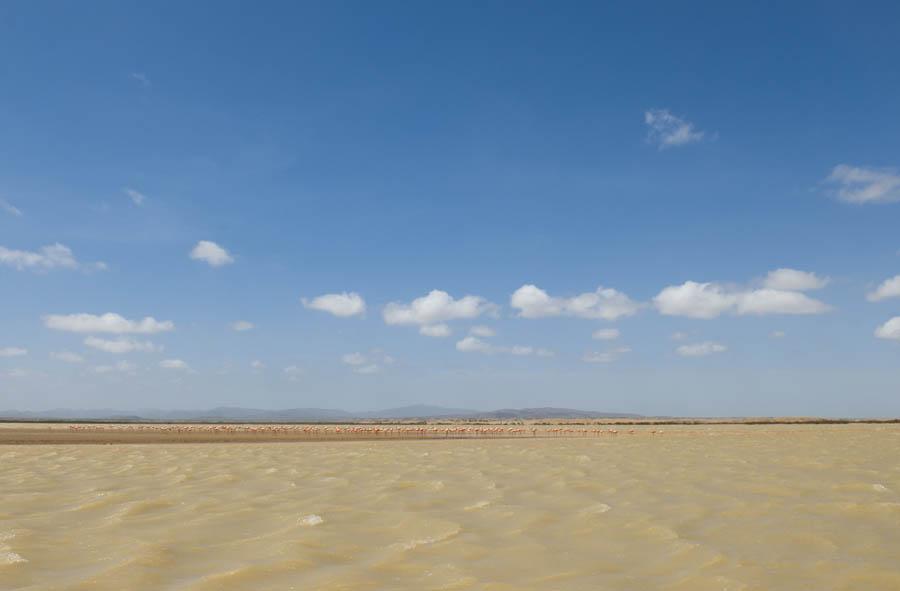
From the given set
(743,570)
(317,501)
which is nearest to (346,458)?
(317,501)

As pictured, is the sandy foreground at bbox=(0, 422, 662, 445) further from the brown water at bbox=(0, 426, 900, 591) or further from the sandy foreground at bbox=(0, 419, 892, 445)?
the brown water at bbox=(0, 426, 900, 591)

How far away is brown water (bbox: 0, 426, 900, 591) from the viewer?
4160 millimetres

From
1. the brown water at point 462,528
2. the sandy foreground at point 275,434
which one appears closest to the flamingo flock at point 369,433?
the sandy foreground at point 275,434

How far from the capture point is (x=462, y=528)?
18.5ft

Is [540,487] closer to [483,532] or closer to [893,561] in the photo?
[483,532]

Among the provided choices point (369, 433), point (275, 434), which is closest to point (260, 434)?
point (275, 434)

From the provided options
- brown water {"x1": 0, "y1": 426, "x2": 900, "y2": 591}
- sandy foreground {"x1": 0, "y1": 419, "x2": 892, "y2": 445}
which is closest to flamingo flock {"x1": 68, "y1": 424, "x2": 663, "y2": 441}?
sandy foreground {"x1": 0, "y1": 419, "x2": 892, "y2": 445}

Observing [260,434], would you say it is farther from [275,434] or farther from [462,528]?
[462,528]

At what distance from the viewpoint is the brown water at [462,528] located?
4160mm

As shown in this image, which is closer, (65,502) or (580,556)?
(580,556)

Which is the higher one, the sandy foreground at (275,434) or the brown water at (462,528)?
the sandy foreground at (275,434)

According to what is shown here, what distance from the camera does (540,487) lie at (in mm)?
8203

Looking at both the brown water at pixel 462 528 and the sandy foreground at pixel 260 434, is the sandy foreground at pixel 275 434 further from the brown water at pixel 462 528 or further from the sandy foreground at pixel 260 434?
the brown water at pixel 462 528

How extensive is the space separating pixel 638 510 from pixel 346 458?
8114mm
